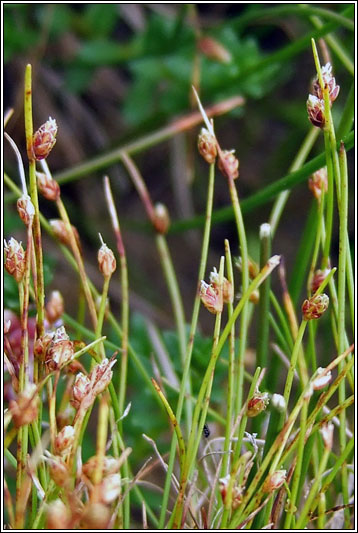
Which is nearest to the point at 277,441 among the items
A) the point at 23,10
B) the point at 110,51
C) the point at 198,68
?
the point at 198,68

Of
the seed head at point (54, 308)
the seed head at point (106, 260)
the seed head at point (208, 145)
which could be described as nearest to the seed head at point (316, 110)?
the seed head at point (208, 145)

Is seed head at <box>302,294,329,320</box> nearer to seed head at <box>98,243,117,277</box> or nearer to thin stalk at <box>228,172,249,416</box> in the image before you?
thin stalk at <box>228,172,249,416</box>

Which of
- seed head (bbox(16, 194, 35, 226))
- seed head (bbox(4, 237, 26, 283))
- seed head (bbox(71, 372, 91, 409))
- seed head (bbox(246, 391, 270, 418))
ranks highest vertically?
seed head (bbox(16, 194, 35, 226))

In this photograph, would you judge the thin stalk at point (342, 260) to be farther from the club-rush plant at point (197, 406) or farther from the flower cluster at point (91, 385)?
the flower cluster at point (91, 385)

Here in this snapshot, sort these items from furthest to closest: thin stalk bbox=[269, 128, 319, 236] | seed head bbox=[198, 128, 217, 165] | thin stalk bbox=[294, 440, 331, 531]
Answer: thin stalk bbox=[269, 128, 319, 236], seed head bbox=[198, 128, 217, 165], thin stalk bbox=[294, 440, 331, 531]

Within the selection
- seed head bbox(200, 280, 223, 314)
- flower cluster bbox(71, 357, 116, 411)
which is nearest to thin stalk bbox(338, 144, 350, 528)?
seed head bbox(200, 280, 223, 314)

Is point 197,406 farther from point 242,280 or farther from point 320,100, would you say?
point 320,100

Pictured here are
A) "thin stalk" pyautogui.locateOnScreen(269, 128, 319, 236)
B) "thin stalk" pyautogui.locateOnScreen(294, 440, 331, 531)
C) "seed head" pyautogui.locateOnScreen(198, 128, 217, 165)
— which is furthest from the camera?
"thin stalk" pyautogui.locateOnScreen(269, 128, 319, 236)
